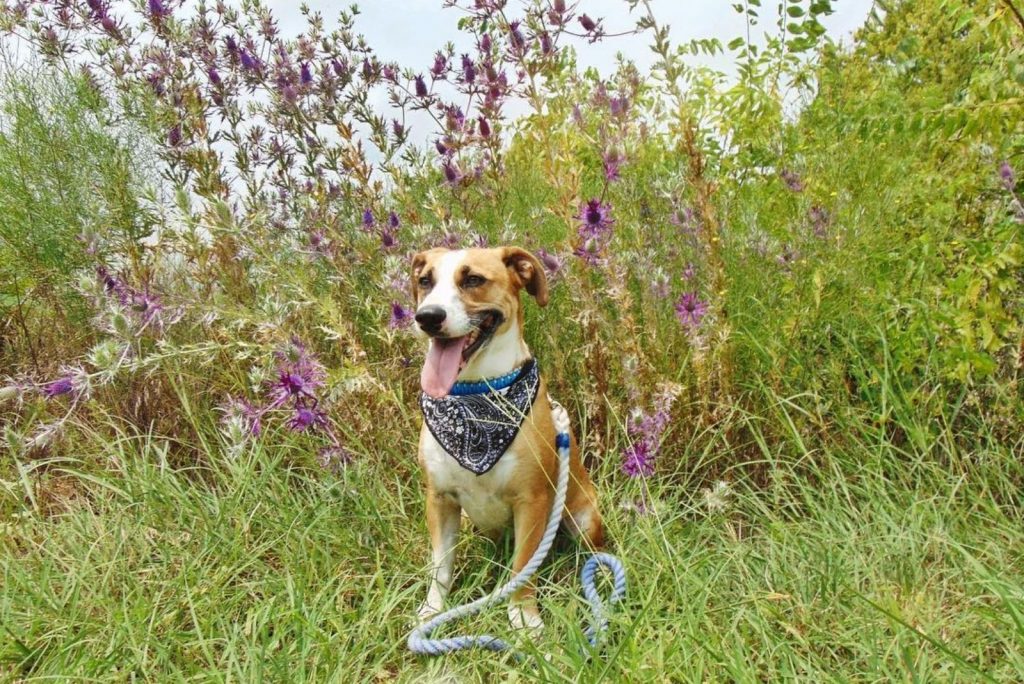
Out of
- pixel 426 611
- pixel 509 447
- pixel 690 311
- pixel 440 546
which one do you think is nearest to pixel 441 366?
pixel 509 447

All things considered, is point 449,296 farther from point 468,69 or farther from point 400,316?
point 468,69

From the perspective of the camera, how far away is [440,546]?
2414mm

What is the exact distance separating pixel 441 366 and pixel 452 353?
0.05 metres

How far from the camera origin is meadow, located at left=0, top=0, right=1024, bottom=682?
82.4 inches

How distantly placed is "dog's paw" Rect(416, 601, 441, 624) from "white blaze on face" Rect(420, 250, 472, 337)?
0.86 m

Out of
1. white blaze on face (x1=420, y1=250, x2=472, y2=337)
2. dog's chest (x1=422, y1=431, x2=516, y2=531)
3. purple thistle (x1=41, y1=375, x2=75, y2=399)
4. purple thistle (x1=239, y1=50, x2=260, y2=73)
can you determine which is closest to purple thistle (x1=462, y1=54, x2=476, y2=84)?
purple thistle (x1=239, y1=50, x2=260, y2=73)

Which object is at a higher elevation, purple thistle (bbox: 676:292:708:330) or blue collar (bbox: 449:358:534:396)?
purple thistle (bbox: 676:292:708:330)

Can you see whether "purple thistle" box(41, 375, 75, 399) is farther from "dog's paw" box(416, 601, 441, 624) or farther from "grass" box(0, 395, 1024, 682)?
"dog's paw" box(416, 601, 441, 624)

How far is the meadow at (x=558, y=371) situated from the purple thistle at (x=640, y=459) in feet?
0.04

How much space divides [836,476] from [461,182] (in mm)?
1945

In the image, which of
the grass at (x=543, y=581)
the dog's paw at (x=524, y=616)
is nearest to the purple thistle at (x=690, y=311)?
the grass at (x=543, y=581)

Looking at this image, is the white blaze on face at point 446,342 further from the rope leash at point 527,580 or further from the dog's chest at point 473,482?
the rope leash at point 527,580

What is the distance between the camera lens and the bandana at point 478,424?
7.48 feet

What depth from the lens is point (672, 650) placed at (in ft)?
6.23
